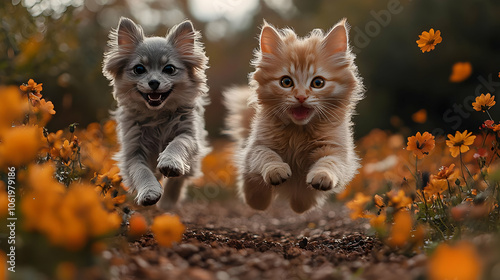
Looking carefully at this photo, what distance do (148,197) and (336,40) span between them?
1695mm

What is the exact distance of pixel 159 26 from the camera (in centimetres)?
987

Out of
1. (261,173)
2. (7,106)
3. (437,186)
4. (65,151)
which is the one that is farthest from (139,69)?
(437,186)

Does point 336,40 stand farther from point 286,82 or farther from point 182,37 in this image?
point 182,37

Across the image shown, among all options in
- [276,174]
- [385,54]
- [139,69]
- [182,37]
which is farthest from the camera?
[385,54]

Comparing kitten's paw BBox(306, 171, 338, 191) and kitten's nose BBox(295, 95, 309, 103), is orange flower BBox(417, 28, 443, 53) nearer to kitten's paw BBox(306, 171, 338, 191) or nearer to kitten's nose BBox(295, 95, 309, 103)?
kitten's nose BBox(295, 95, 309, 103)

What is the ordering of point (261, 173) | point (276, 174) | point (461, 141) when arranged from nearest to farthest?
1. point (461, 141)
2. point (276, 174)
3. point (261, 173)

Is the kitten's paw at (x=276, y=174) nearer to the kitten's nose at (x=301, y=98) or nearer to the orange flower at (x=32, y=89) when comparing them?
the kitten's nose at (x=301, y=98)

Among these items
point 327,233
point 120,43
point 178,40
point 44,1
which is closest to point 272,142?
point 327,233

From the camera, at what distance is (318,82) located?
304cm

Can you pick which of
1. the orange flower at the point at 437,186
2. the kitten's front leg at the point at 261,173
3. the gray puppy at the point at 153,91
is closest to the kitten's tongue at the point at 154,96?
the gray puppy at the point at 153,91

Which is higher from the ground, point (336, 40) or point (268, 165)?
point (336, 40)

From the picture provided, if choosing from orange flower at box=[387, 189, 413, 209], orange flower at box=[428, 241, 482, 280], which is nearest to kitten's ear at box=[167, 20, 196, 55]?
orange flower at box=[387, 189, 413, 209]

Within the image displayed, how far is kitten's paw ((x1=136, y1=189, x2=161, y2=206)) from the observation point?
258 centimetres

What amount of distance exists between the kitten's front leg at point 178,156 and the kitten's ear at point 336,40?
1.18 meters
